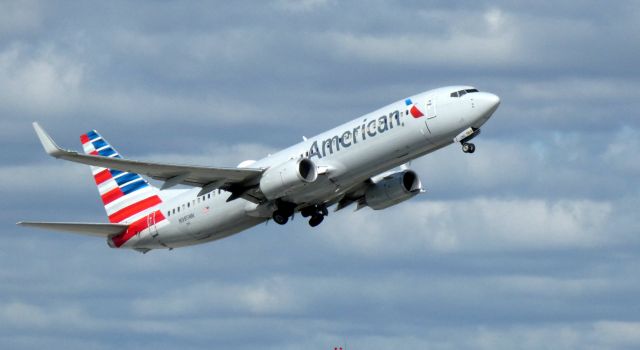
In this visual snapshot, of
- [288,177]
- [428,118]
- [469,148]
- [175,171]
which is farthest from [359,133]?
[175,171]

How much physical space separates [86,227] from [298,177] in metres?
17.7

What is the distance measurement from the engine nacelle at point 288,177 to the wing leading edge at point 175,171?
1654 mm

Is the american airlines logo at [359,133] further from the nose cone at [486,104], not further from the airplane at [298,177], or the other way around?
the nose cone at [486,104]

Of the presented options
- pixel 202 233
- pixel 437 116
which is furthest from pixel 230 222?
pixel 437 116

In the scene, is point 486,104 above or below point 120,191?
below

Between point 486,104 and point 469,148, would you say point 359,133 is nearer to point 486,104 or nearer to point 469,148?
point 469,148

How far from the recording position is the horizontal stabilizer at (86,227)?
8581 centimetres

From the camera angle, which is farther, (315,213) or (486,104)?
(315,213)

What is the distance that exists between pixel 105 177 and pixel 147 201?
6.78 m

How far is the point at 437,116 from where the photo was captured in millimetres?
77438

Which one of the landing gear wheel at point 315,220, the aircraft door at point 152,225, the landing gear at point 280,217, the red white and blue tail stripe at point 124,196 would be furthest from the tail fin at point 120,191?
the landing gear wheel at point 315,220

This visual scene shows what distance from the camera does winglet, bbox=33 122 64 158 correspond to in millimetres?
75125

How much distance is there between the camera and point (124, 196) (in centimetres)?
9669

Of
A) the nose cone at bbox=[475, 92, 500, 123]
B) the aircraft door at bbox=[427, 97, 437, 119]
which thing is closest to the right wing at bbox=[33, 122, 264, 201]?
the aircraft door at bbox=[427, 97, 437, 119]
